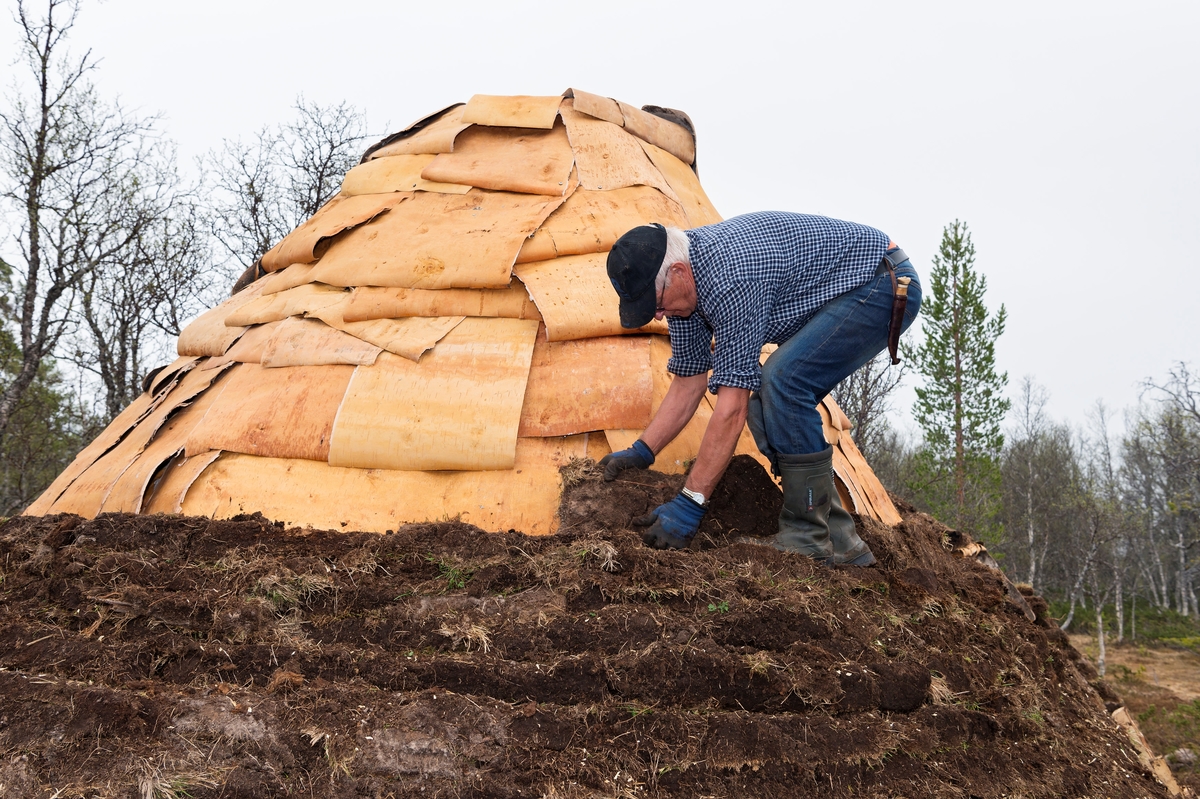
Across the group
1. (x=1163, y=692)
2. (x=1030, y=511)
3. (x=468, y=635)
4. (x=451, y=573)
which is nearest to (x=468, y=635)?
(x=468, y=635)

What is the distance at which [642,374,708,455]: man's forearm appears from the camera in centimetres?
337

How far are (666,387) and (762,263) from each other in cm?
96

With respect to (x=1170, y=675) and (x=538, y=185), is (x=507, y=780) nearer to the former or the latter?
(x=538, y=185)

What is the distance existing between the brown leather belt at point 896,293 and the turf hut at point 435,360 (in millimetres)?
990

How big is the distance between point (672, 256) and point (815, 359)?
0.67 meters

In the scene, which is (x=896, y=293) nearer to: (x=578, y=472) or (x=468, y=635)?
(x=578, y=472)

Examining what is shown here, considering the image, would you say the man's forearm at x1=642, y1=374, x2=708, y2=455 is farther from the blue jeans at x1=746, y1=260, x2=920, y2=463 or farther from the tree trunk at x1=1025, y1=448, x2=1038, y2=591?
the tree trunk at x1=1025, y1=448, x2=1038, y2=591

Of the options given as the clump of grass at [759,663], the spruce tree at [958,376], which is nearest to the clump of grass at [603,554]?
the clump of grass at [759,663]

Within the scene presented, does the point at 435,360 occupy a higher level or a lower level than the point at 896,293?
lower

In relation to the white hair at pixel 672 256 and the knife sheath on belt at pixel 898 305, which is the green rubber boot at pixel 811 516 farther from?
the white hair at pixel 672 256

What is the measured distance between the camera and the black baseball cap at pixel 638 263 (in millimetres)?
2895

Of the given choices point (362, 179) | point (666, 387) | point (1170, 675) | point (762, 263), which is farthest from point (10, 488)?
point (1170, 675)

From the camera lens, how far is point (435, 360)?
3.66m

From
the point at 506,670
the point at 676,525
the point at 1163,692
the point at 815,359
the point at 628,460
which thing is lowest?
the point at 1163,692
